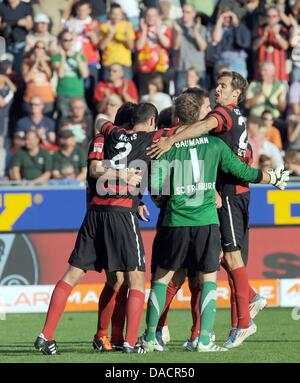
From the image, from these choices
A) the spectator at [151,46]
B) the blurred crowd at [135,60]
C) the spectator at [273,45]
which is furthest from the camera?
the spectator at [273,45]

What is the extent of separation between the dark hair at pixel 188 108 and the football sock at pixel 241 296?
1542 mm

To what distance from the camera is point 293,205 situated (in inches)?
567

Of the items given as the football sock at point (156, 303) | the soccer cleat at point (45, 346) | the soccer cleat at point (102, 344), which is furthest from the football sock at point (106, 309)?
the soccer cleat at point (45, 346)

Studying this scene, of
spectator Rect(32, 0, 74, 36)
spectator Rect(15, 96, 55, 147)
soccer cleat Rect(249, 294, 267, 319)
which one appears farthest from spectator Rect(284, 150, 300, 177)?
soccer cleat Rect(249, 294, 267, 319)

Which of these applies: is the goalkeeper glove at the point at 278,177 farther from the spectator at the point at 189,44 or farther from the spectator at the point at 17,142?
the spectator at the point at 189,44

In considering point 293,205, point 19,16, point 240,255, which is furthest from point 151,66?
point 240,255

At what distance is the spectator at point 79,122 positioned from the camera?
17.2m

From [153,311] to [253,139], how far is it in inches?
305

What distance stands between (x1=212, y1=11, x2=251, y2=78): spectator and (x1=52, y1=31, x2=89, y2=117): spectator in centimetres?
229

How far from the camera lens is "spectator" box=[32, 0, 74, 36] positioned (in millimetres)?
18391

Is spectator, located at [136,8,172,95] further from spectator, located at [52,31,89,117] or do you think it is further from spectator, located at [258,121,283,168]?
spectator, located at [258,121,283,168]

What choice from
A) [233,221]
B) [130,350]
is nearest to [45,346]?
[130,350]

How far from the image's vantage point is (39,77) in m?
17.7
